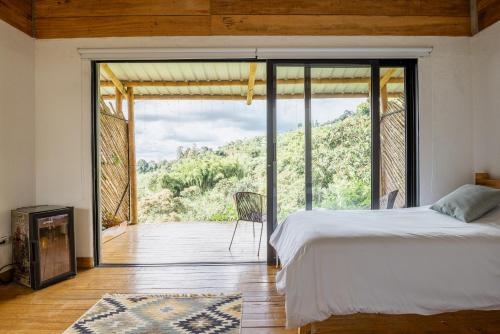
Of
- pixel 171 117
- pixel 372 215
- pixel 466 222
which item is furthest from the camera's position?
pixel 171 117

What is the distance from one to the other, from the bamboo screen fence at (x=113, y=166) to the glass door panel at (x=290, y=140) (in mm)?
2649

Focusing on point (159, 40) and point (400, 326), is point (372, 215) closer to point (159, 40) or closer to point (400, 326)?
point (400, 326)

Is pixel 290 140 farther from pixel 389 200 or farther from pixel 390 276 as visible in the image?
pixel 390 276

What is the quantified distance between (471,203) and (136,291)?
238 cm

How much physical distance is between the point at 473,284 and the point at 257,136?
5.30 m

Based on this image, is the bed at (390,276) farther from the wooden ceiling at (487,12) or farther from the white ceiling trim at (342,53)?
the wooden ceiling at (487,12)

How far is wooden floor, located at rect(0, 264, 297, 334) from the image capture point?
73.7 inches

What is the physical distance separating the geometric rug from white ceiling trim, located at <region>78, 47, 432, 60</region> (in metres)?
1.99

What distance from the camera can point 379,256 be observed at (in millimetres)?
1560

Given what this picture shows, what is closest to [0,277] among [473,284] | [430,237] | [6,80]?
[6,80]

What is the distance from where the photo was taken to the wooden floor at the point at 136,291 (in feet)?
6.14

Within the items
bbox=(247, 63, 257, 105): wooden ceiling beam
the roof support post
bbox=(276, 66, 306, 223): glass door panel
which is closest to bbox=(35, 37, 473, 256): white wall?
bbox=(276, 66, 306, 223): glass door panel

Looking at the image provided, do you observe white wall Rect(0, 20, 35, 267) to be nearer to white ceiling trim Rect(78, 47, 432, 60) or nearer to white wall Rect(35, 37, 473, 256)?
white wall Rect(35, 37, 473, 256)

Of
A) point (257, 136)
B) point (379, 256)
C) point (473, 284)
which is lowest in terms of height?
point (473, 284)
